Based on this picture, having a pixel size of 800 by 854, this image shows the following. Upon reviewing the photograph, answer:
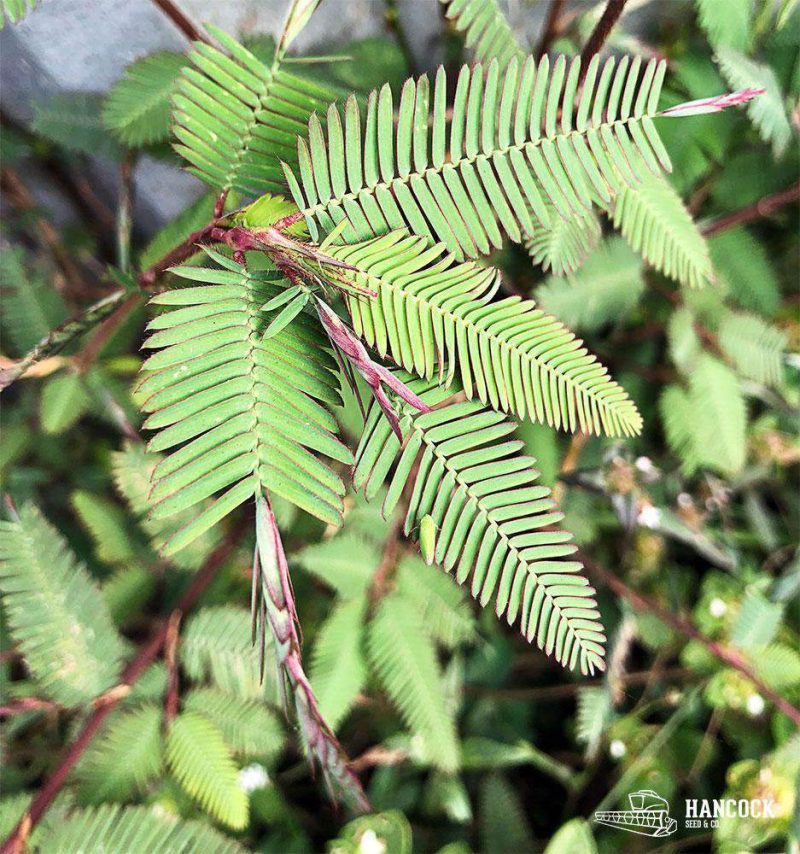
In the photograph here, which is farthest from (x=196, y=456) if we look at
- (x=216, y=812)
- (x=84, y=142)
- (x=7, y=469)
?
(x=7, y=469)

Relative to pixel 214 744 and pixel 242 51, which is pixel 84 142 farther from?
pixel 214 744

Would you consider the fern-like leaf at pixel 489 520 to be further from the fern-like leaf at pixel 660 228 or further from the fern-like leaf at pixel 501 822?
the fern-like leaf at pixel 501 822

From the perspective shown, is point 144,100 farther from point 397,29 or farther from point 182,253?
point 397,29

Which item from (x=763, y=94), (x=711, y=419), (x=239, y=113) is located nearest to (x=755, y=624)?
(x=711, y=419)

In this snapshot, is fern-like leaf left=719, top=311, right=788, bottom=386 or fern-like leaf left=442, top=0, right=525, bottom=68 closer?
fern-like leaf left=442, top=0, right=525, bottom=68

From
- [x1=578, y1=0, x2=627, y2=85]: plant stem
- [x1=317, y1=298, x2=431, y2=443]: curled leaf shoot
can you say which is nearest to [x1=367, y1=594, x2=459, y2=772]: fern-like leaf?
[x1=317, y1=298, x2=431, y2=443]: curled leaf shoot

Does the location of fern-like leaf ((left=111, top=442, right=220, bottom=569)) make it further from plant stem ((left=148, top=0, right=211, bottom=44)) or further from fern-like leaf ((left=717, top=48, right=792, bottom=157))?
fern-like leaf ((left=717, top=48, right=792, bottom=157))
